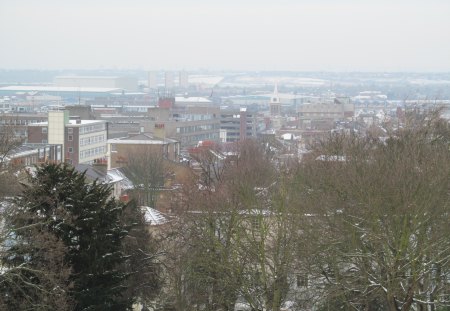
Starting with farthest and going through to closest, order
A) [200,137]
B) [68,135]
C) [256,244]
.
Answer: [200,137] < [68,135] < [256,244]

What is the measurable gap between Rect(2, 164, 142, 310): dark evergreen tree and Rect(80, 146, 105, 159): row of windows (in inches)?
1934

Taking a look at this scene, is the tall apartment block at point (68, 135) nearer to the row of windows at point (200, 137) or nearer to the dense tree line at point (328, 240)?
the dense tree line at point (328, 240)

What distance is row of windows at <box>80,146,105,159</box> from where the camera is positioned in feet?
226

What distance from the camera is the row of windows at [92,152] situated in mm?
68938

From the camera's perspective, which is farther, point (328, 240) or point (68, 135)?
point (68, 135)

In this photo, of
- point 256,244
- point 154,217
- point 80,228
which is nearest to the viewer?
point 80,228

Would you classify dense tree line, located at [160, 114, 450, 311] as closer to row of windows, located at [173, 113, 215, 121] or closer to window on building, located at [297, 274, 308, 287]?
window on building, located at [297, 274, 308, 287]

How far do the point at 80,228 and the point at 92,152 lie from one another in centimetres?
5146

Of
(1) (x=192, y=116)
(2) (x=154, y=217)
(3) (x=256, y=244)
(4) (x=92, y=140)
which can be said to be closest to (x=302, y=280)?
(3) (x=256, y=244)

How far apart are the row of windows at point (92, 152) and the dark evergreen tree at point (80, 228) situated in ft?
161

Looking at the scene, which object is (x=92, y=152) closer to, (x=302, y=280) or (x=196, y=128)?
(x=302, y=280)

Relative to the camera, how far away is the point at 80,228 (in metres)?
19.4

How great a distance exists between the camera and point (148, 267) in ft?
82.0

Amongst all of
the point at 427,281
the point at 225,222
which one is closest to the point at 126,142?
the point at 225,222
